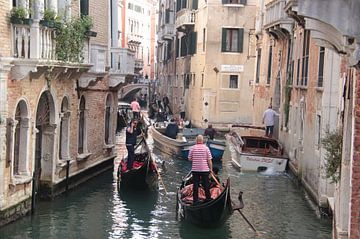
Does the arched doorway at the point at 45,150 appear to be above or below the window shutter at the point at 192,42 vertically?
below

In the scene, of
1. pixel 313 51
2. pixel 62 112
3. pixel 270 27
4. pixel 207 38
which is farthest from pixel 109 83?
pixel 207 38

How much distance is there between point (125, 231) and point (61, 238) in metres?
0.88

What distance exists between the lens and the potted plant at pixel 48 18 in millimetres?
9430

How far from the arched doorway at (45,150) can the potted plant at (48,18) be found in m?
1.41

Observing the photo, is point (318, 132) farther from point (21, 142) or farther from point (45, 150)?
point (21, 142)

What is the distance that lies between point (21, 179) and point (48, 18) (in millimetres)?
2083

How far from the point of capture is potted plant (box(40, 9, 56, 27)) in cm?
943

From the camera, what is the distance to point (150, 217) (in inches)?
408

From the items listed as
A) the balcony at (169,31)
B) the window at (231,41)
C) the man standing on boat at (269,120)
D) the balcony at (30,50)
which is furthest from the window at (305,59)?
the balcony at (169,31)

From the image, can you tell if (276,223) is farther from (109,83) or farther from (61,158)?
(109,83)

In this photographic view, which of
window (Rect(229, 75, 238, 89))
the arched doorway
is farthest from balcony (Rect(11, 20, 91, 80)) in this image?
window (Rect(229, 75, 238, 89))

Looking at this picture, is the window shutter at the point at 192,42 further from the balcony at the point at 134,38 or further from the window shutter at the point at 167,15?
the balcony at the point at 134,38

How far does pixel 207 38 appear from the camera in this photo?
2339 cm

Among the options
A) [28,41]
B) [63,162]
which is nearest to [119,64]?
[63,162]
